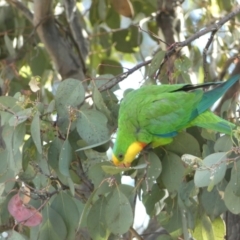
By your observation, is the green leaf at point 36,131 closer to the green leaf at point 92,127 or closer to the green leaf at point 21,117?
the green leaf at point 21,117

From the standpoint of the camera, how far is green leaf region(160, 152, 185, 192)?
162 cm

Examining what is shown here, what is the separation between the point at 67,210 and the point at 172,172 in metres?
0.29

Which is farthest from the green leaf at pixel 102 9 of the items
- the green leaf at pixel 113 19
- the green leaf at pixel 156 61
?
Answer: the green leaf at pixel 156 61

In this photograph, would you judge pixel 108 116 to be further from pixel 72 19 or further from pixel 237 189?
pixel 72 19

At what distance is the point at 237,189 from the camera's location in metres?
1.48

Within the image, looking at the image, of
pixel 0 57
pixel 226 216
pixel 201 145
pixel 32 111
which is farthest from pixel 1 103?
pixel 0 57

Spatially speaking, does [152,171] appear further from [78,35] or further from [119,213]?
[78,35]

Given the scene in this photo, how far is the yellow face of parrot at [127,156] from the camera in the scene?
163 centimetres

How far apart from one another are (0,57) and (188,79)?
1015 mm

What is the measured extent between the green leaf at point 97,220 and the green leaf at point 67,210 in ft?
0.16

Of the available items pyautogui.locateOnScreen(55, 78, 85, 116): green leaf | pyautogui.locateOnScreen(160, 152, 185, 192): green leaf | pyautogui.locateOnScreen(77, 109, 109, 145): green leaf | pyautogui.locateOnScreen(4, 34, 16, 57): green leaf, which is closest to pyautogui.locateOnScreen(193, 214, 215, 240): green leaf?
pyautogui.locateOnScreen(160, 152, 185, 192): green leaf

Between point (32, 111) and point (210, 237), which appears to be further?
point (210, 237)

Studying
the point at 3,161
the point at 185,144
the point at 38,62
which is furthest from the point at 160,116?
the point at 38,62

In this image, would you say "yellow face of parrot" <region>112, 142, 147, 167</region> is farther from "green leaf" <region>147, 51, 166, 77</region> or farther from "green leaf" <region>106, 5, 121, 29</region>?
"green leaf" <region>106, 5, 121, 29</region>
